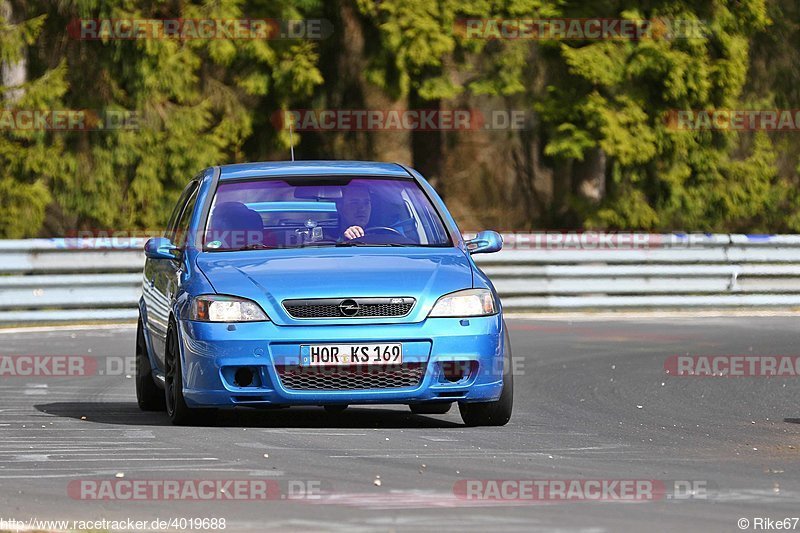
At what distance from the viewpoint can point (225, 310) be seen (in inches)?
416

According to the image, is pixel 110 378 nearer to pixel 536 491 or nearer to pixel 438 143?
pixel 536 491

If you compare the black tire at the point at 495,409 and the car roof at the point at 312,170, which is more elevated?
the car roof at the point at 312,170

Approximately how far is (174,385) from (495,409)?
1861mm

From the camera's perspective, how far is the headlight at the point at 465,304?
10602 millimetres

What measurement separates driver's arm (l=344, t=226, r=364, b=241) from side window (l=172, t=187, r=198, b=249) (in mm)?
1061

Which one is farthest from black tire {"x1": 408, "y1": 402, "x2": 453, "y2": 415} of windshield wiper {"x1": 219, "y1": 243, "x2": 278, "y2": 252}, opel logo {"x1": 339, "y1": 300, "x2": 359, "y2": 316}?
opel logo {"x1": 339, "y1": 300, "x2": 359, "y2": 316}

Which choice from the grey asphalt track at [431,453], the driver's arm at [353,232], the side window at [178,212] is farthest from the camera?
the side window at [178,212]

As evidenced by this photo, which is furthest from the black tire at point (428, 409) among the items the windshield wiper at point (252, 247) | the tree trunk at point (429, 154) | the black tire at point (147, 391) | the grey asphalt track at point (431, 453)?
the tree trunk at point (429, 154)

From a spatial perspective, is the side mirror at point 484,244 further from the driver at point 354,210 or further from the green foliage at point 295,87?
the green foliage at point 295,87

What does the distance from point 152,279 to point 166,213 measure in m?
17.1

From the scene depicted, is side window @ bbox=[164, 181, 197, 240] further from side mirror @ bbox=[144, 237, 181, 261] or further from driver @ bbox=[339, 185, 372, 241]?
driver @ bbox=[339, 185, 372, 241]

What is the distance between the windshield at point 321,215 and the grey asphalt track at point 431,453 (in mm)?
1093

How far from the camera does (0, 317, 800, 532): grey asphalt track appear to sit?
770 centimetres

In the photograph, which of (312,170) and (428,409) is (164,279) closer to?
(312,170)
